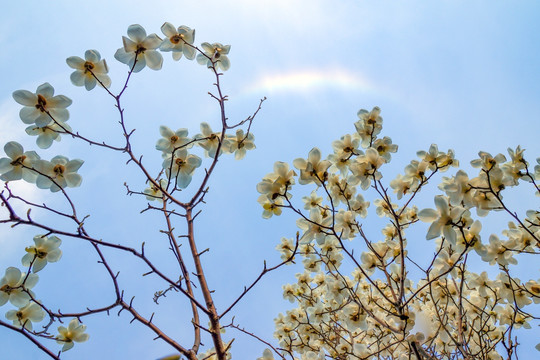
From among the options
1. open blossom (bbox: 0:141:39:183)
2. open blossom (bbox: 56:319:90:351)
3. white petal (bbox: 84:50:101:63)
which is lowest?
open blossom (bbox: 56:319:90:351)

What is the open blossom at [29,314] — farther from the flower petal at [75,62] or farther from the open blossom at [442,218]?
the open blossom at [442,218]

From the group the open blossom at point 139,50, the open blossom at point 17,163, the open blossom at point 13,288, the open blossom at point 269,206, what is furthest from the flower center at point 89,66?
the open blossom at point 269,206

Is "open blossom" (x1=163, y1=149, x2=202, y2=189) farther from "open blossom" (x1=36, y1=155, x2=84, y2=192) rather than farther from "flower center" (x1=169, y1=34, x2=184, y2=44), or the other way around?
"flower center" (x1=169, y1=34, x2=184, y2=44)

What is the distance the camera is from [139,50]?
177 cm

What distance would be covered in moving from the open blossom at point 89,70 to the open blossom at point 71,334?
116cm

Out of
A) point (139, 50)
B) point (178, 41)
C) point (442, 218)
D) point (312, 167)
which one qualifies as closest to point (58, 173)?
point (139, 50)

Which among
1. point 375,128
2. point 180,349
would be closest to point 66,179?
point 180,349

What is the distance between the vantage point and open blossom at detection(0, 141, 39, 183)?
149 centimetres

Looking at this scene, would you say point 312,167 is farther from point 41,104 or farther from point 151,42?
point 41,104

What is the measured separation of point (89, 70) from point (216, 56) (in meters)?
0.71

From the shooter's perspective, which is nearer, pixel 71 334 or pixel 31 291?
pixel 31 291

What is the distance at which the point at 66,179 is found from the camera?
1.62 m

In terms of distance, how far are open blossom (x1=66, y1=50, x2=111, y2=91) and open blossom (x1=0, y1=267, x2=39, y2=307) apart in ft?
3.04

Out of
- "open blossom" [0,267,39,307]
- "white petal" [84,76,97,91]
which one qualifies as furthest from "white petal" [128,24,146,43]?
"open blossom" [0,267,39,307]
